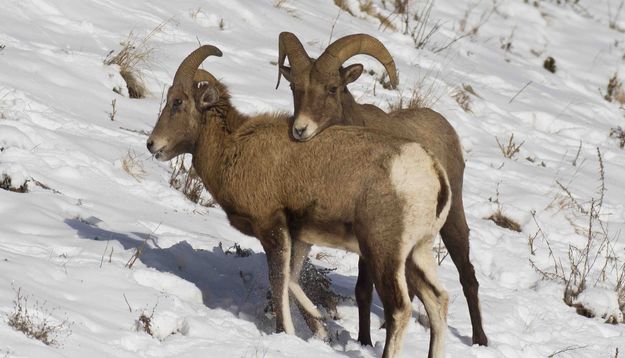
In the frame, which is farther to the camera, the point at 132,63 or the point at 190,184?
the point at 132,63

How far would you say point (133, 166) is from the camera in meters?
10.2

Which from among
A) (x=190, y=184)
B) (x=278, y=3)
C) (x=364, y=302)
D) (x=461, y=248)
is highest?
(x=278, y=3)

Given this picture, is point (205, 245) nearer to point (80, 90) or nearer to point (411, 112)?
point (411, 112)

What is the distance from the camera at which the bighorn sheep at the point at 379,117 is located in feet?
28.0

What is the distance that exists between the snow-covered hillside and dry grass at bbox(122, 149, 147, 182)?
0.7 inches

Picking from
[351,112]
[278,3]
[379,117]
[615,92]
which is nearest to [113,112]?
[351,112]

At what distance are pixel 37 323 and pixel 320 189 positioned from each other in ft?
6.87

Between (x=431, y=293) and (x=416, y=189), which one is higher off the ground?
(x=416, y=189)

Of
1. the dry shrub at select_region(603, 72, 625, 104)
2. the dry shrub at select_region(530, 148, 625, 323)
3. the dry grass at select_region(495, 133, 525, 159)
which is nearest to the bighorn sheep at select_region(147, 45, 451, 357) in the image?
the dry shrub at select_region(530, 148, 625, 323)

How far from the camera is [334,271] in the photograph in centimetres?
947

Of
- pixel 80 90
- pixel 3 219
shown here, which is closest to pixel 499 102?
pixel 80 90

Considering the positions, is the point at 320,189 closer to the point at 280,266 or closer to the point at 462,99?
the point at 280,266

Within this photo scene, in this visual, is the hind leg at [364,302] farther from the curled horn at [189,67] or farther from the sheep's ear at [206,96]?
the curled horn at [189,67]

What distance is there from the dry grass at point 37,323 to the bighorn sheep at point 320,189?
5.75 ft
